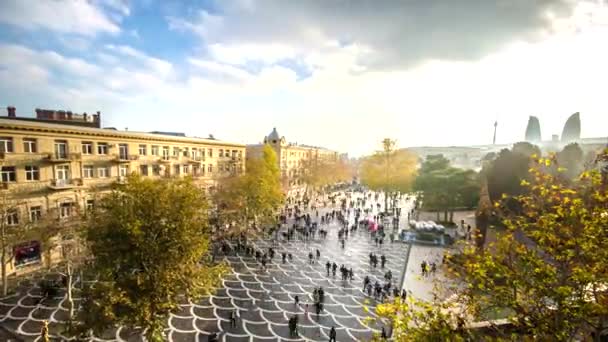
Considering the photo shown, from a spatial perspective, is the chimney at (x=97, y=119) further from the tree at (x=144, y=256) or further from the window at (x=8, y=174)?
the tree at (x=144, y=256)

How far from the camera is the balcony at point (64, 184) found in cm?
2544

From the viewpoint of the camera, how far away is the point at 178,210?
1304 centimetres

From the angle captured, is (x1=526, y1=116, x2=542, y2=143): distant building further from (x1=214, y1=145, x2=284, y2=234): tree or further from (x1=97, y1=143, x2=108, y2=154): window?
(x1=97, y1=143, x2=108, y2=154): window

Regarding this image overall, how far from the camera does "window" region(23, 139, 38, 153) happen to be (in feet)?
78.5

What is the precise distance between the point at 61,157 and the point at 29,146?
7.73ft

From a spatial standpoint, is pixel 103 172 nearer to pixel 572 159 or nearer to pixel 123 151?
pixel 123 151

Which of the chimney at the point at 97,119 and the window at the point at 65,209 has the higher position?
the chimney at the point at 97,119

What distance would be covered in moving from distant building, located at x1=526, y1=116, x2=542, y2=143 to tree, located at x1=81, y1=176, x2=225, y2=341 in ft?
411

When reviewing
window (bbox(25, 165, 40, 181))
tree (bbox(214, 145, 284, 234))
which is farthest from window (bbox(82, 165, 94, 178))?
tree (bbox(214, 145, 284, 234))

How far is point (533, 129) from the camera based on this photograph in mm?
105875

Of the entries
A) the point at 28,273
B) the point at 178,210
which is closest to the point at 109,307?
the point at 178,210

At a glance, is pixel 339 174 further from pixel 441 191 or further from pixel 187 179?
pixel 187 179

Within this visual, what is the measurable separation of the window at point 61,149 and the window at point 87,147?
4.73 ft

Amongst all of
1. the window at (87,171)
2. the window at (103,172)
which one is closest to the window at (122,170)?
the window at (103,172)
